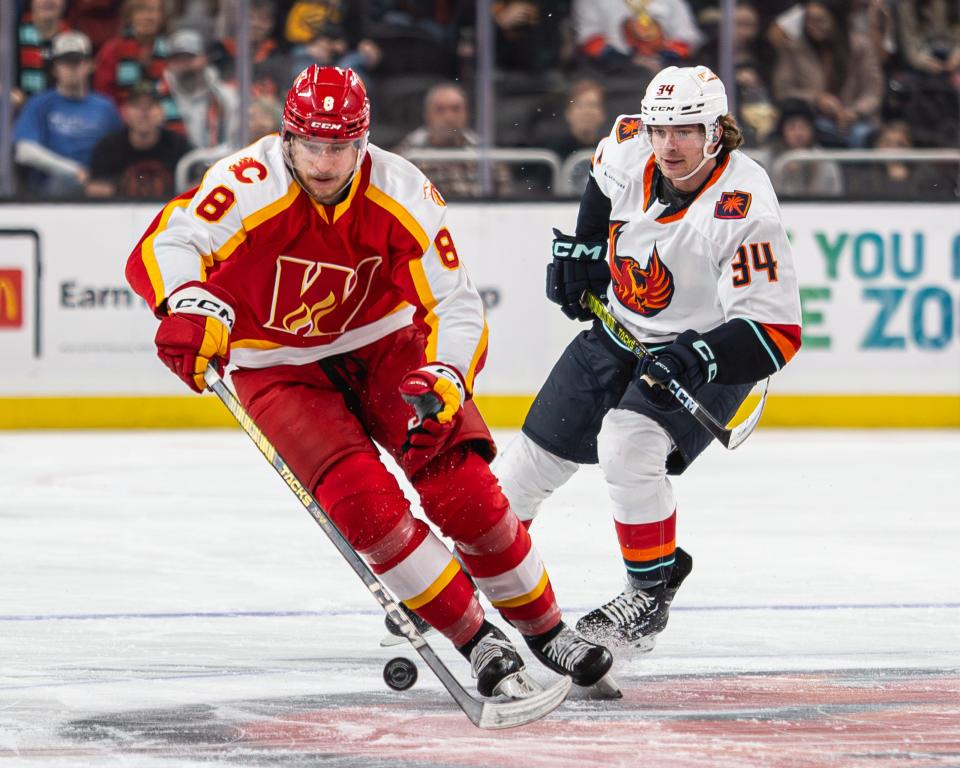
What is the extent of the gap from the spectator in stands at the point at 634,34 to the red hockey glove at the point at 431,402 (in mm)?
4461

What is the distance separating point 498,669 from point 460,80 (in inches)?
178

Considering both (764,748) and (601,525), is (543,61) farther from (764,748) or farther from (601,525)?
(764,748)

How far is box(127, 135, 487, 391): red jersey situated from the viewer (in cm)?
303

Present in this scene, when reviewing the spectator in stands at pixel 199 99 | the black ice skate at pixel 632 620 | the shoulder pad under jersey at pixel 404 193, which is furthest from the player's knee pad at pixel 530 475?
the spectator in stands at pixel 199 99

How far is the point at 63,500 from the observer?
5320 mm

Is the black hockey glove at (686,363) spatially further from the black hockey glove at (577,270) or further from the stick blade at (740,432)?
the black hockey glove at (577,270)

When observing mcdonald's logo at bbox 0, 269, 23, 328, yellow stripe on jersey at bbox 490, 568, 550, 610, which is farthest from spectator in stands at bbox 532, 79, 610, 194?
yellow stripe on jersey at bbox 490, 568, 550, 610

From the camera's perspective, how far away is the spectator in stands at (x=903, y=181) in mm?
7121

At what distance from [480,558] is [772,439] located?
394 centimetres

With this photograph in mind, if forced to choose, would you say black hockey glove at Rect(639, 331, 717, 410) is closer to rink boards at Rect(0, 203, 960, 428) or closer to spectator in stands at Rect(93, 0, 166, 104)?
rink boards at Rect(0, 203, 960, 428)

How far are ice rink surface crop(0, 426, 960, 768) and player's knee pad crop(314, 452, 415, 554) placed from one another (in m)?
0.33

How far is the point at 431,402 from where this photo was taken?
2.86 metres

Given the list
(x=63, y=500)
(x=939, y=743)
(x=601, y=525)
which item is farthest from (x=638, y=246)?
(x=63, y=500)

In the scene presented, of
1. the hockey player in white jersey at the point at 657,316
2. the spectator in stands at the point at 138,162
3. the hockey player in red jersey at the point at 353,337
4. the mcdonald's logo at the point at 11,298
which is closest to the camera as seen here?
the hockey player in red jersey at the point at 353,337
